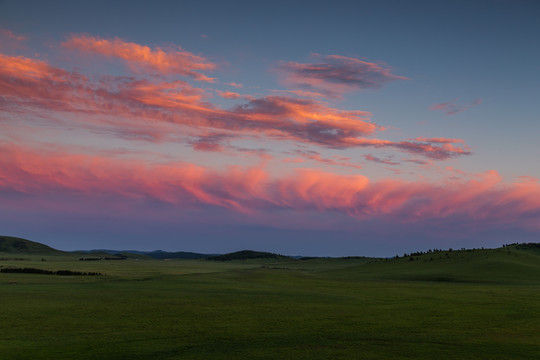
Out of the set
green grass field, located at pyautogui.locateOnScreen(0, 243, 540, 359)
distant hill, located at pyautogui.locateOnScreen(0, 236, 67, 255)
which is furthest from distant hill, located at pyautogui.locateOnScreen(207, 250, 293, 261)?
green grass field, located at pyautogui.locateOnScreen(0, 243, 540, 359)

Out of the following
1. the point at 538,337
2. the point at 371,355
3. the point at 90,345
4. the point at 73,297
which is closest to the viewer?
the point at 371,355

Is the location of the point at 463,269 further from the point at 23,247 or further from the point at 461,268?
the point at 23,247

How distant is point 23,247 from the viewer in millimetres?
175125

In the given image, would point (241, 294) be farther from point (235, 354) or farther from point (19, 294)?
point (235, 354)

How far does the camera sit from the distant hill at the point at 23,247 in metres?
166

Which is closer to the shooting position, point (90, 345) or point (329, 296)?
point (90, 345)

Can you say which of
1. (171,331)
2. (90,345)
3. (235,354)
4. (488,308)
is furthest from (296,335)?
(488,308)

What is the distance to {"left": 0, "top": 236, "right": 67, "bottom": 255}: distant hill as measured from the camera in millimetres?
166500

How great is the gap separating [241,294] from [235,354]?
54.9 feet

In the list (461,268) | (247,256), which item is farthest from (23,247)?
(461,268)

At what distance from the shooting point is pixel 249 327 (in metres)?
19.5

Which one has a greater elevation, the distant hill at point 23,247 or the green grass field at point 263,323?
the distant hill at point 23,247

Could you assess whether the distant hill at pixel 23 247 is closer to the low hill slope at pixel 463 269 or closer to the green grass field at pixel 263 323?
the low hill slope at pixel 463 269

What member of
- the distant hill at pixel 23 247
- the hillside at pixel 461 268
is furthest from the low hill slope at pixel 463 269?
the distant hill at pixel 23 247
